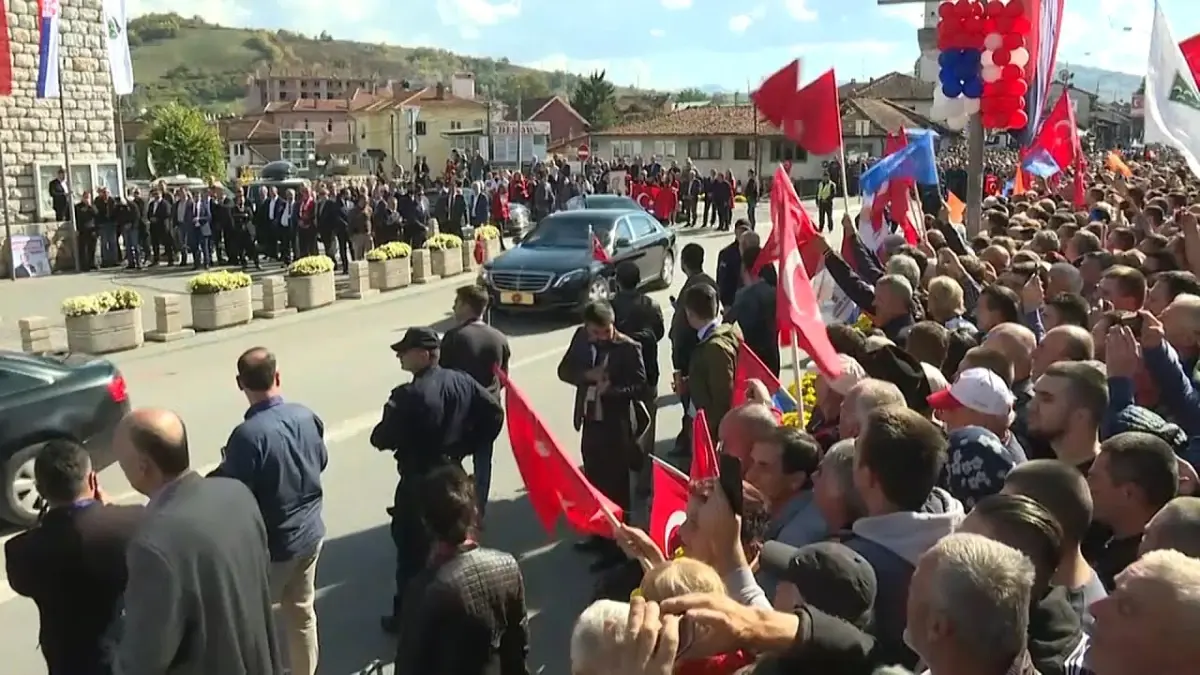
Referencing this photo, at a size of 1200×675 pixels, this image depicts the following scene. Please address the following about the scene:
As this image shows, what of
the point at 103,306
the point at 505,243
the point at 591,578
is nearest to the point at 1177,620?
the point at 591,578

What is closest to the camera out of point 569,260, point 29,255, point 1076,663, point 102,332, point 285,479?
point 1076,663

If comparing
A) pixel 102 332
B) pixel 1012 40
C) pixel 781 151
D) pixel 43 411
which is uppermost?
pixel 1012 40

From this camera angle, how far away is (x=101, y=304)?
48.5ft

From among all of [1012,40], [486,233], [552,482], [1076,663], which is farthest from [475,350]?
[486,233]

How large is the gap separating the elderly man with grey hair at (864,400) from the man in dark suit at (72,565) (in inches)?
109

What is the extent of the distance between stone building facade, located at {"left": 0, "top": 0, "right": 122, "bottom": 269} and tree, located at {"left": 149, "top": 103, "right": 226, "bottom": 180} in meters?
77.6

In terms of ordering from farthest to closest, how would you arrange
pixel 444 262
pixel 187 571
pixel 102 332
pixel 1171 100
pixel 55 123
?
pixel 55 123 < pixel 444 262 < pixel 102 332 < pixel 1171 100 < pixel 187 571

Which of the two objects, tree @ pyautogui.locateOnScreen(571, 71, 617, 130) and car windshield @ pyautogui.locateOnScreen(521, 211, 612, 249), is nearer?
car windshield @ pyautogui.locateOnScreen(521, 211, 612, 249)

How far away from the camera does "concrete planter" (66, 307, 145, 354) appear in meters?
14.6

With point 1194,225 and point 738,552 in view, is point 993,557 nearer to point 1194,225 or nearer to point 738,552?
point 738,552

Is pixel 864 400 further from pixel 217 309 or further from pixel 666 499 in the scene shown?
pixel 217 309

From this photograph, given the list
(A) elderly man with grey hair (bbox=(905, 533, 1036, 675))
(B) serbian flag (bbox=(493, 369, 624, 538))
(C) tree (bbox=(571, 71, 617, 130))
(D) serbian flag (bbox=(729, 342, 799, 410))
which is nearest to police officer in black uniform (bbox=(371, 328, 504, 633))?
(B) serbian flag (bbox=(493, 369, 624, 538))

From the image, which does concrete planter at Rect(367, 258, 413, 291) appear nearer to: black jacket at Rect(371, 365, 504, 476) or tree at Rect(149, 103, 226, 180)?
black jacket at Rect(371, 365, 504, 476)

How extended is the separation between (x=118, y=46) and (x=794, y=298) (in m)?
21.2
